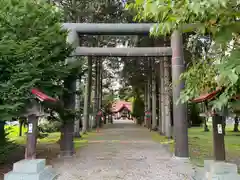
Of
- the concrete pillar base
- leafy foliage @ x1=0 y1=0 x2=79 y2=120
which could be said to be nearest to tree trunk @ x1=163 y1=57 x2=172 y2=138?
leafy foliage @ x1=0 y1=0 x2=79 y2=120

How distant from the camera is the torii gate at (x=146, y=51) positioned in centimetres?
796

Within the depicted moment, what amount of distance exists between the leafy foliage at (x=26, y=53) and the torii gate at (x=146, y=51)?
1.27 m

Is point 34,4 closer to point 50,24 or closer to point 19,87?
point 50,24

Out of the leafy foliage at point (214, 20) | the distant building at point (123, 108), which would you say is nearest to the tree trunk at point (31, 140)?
the leafy foliage at point (214, 20)

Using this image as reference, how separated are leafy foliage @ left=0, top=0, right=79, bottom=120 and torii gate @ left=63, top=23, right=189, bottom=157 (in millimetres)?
1265

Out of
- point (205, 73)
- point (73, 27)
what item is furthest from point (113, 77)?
point (205, 73)

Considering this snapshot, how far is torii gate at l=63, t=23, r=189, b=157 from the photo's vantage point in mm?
7961

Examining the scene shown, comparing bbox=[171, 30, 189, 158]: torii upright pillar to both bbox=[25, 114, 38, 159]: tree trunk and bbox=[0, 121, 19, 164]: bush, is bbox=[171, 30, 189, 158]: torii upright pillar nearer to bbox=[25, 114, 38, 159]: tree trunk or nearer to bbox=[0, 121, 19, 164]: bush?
bbox=[25, 114, 38, 159]: tree trunk

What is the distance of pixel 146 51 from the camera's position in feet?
29.7

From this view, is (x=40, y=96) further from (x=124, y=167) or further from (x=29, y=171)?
(x=124, y=167)

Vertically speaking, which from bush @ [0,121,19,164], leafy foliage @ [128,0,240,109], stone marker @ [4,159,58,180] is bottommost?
stone marker @ [4,159,58,180]

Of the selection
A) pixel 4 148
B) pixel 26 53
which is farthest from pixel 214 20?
pixel 4 148

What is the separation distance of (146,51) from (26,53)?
→ 4.62 meters

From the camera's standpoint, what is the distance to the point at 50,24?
7.61 metres
